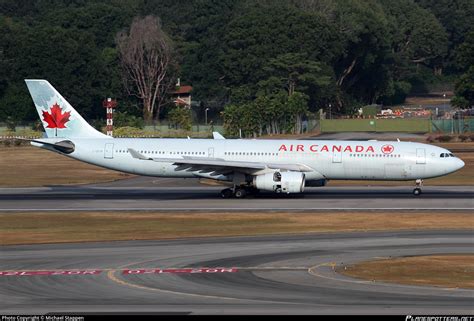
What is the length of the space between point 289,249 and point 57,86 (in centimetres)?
12745

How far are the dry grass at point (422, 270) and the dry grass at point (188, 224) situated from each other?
949cm

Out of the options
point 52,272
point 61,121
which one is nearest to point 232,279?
point 52,272

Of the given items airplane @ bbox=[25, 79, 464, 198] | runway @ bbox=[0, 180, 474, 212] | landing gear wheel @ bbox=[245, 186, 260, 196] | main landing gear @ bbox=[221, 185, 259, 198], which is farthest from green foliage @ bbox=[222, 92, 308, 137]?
main landing gear @ bbox=[221, 185, 259, 198]

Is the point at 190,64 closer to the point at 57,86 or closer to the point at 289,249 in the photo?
the point at 57,86

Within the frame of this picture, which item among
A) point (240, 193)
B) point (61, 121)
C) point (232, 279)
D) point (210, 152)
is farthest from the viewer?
point (61, 121)

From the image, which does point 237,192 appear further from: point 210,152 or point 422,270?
point 422,270

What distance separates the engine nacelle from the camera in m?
62.1

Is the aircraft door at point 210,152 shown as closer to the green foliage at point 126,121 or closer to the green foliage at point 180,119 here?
the green foliage at point 126,121

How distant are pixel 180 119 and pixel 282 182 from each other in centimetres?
10114

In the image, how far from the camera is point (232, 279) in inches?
1378

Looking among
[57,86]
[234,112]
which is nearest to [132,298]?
[234,112]

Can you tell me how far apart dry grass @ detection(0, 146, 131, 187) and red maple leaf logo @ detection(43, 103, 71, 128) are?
29.6 feet

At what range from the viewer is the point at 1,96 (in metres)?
170

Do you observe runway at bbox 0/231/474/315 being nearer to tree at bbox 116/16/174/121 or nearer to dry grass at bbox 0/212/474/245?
dry grass at bbox 0/212/474/245
